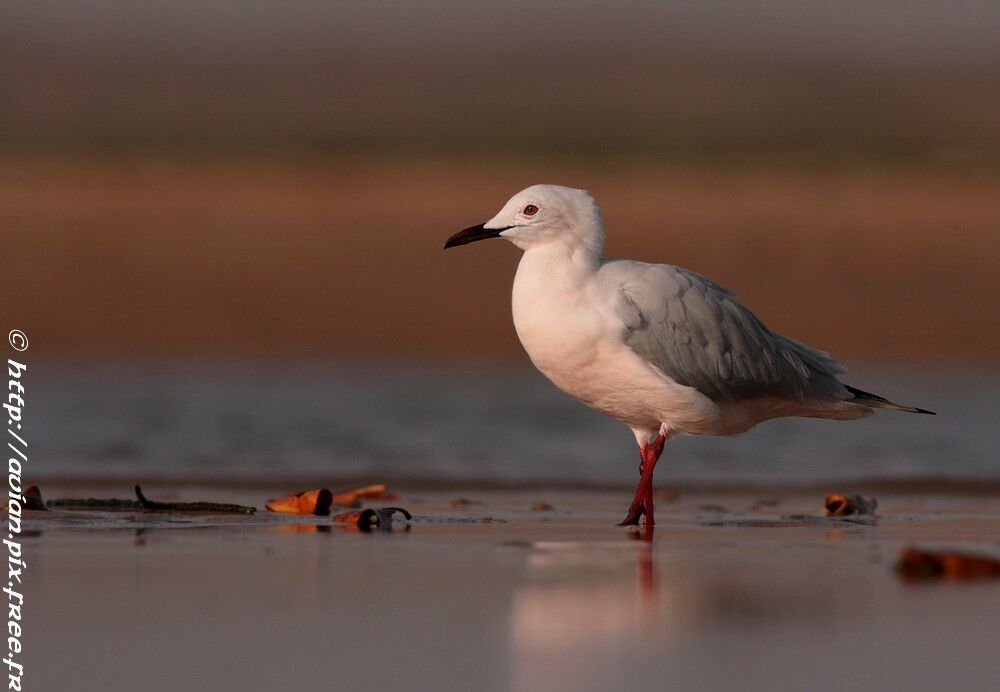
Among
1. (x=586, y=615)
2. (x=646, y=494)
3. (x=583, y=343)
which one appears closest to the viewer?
(x=586, y=615)

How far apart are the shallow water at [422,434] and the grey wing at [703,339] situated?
166 cm

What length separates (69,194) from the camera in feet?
81.4

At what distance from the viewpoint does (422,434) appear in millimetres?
13000

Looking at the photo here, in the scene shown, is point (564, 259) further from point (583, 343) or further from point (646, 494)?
point (646, 494)

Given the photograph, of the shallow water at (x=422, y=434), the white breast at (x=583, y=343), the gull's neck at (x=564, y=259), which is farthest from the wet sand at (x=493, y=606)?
the shallow water at (x=422, y=434)

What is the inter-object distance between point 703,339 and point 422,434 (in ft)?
14.5

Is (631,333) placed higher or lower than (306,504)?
higher

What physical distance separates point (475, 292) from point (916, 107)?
41.2 meters

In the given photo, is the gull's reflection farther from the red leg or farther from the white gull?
the white gull

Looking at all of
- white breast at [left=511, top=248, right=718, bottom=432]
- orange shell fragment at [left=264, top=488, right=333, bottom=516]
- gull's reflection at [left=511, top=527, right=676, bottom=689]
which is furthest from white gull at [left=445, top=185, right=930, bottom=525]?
gull's reflection at [left=511, top=527, right=676, bottom=689]

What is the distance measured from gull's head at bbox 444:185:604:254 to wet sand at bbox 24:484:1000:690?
48.2 inches

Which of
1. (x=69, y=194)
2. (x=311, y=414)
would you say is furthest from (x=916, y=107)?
(x=311, y=414)

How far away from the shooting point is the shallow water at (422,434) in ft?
36.6

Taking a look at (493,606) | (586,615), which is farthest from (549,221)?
(586,615)
